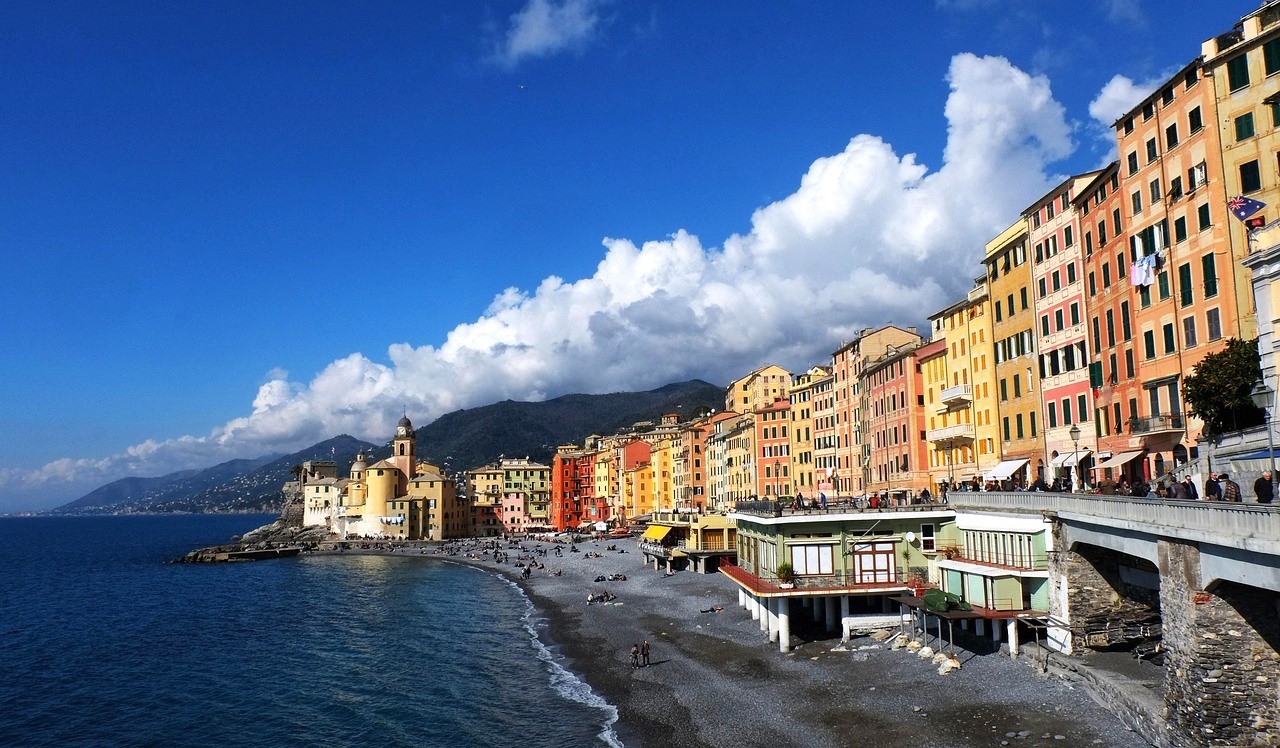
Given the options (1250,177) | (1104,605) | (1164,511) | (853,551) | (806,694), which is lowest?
(806,694)

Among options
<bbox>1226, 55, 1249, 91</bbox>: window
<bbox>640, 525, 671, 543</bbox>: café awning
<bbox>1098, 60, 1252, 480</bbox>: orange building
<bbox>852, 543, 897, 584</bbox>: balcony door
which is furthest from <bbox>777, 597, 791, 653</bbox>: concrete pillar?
<bbox>640, 525, 671, 543</bbox>: café awning

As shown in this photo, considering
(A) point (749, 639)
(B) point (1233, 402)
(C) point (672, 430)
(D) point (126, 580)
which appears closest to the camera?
(B) point (1233, 402)

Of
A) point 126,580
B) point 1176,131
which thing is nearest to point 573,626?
point 1176,131

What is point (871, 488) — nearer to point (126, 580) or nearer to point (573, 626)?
point (573, 626)

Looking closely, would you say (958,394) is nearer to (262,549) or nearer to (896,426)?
(896,426)

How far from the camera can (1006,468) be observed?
53812 mm

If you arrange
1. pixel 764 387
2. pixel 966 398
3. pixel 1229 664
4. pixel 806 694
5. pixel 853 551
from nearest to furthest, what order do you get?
pixel 1229 664 < pixel 806 694 < pixel 853 551 < pixel 966 398 < pixel 764 387

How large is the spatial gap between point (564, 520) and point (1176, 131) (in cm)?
15728

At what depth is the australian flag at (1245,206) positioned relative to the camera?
34594 millimetres

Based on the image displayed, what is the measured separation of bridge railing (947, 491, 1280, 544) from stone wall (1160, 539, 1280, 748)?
1244 millimetres

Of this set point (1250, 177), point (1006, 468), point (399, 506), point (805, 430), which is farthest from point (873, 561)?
point (399, 506)

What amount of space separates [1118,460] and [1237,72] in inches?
748

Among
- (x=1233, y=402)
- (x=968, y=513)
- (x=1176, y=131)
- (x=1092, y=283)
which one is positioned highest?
(x=1176, y=131)

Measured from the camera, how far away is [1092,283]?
48.0 meters
